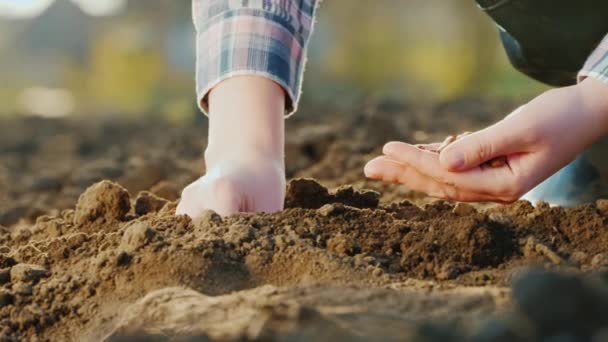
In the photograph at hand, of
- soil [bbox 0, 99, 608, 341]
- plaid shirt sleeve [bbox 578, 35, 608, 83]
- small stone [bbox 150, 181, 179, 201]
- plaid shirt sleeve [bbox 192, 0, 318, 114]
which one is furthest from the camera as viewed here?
small stone [bbox 150, 181, 179, 201]

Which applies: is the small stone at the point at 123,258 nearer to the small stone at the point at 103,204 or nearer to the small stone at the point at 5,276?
the small stone at the point at 5,276

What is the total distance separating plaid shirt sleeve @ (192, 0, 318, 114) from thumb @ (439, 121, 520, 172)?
0.48 m

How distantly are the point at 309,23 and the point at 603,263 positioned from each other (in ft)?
3.29

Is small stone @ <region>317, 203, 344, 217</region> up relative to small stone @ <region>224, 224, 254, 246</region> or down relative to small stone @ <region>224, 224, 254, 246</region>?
up

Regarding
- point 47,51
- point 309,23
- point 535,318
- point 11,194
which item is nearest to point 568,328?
point 535,318

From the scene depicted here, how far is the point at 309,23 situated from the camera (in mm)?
2383

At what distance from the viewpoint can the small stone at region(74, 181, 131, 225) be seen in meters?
2.28

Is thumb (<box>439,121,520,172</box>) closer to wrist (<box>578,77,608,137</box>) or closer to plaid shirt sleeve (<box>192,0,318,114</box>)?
wrist (<box>578,77,608,137</box>)

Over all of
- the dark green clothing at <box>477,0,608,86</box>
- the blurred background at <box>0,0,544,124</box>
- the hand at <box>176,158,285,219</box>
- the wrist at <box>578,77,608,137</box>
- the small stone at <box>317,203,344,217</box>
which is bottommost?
the small stone at <box>317,203,344,217</box>

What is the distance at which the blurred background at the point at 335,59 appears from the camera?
7.95 meters

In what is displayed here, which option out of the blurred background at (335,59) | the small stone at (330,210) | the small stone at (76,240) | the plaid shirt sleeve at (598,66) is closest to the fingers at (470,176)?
the small stone at (330,210)

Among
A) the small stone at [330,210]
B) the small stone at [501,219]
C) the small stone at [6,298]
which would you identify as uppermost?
the small stone at [330,210]

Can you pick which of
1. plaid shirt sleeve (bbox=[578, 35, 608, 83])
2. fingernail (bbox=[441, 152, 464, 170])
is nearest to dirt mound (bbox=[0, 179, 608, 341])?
fingernail (bbox=[441, 152, 464, 170])

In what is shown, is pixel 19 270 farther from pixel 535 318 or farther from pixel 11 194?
pixel 11 194
